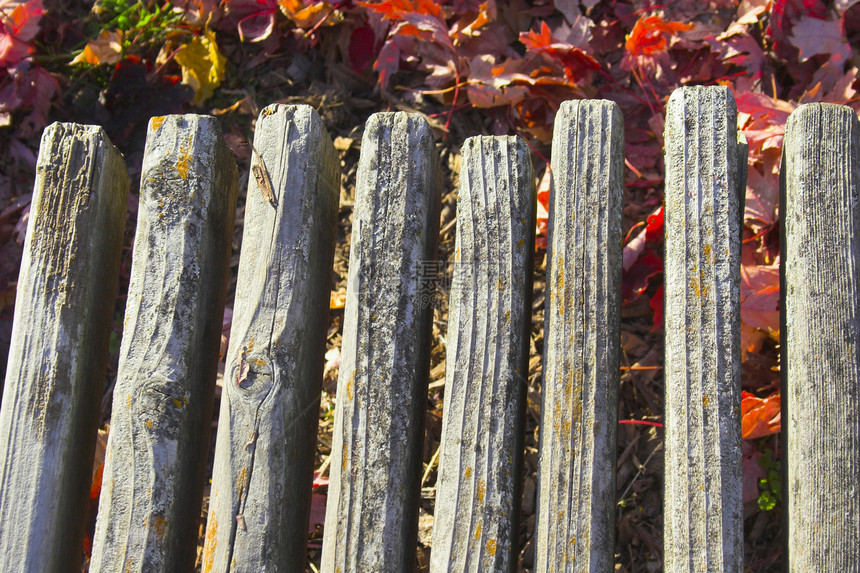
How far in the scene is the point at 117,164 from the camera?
1.76m

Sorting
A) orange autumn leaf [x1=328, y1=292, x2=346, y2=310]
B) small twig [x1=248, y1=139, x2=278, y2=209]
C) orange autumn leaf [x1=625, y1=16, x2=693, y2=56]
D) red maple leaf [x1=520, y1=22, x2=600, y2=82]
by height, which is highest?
orange autumn leaf [x1=625, y1=16, x2=693, y2=56]

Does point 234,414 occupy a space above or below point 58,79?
below

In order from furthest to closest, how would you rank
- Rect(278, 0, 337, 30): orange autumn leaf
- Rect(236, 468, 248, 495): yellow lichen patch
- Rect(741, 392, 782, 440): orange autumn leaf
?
Rect(278, 0, 337, 30): orange autumn leaf, Rect(741, 392, 782, 440): orange autumn leaf, Rect(236, 468, 248, 495): yellow lichen patch

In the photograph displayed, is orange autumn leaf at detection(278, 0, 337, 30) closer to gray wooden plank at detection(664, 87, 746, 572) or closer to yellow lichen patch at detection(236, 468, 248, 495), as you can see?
gray wooden plank at detection(664, 87, 746, 572)

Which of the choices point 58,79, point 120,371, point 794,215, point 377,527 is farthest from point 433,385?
point 58,79

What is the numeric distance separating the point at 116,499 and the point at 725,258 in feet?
4.65

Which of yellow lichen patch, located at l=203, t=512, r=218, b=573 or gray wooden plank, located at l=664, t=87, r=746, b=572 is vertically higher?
gray wooden plank, located at l=664, t=87, r=746, b=572

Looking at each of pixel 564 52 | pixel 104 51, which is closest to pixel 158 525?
pixel 564 52

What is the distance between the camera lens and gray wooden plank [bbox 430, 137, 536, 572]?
1.41m

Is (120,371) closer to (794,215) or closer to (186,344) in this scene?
(186,344)

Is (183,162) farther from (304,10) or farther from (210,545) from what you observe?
(304,10)

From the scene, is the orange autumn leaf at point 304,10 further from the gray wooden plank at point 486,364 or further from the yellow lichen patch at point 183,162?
the gray wooden plank at point 486,364

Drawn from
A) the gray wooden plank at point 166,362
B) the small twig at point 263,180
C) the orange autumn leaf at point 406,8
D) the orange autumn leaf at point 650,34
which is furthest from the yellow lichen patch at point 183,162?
the orange autumn leaf at point 650,34

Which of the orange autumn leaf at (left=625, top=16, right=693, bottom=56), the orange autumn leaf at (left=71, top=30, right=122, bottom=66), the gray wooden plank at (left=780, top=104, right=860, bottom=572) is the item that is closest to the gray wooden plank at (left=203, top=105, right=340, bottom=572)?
→ the gray wooden plank at (left=780, top=104, right=860, bottom=572)
